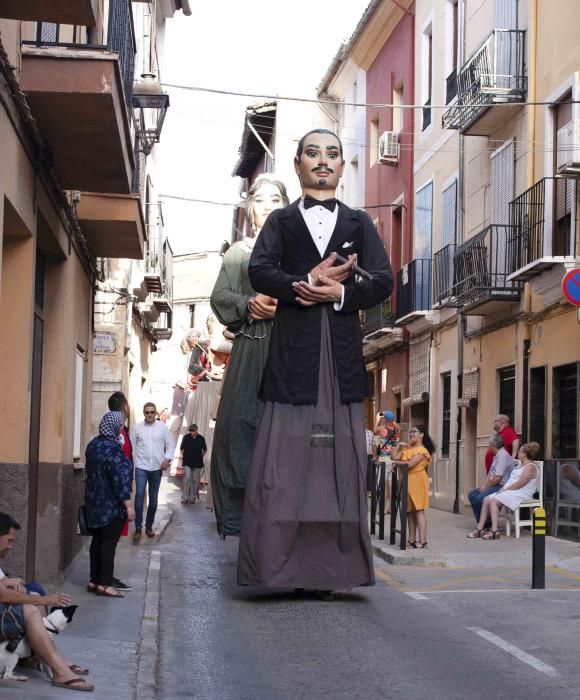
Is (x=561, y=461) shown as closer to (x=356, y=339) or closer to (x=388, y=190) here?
(x=356, y=339)

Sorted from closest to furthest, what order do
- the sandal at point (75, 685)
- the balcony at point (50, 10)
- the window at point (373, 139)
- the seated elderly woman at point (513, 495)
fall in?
the sandal at point (75, 685)
the balcony at point (50, 10)
the seated elderly woman at point (513, 495)
the window at point (373, 139)

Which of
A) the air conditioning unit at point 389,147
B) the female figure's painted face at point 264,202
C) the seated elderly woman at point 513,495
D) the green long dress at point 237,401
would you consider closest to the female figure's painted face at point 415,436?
the seated elderly woman at point 513,495

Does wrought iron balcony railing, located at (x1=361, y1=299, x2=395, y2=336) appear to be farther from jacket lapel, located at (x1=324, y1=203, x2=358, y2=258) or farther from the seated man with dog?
Answer: the seated man with dog

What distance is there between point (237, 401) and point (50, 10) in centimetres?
400

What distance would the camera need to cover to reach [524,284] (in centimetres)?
2178

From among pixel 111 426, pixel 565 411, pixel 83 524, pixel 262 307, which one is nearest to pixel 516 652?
pixel 262 307

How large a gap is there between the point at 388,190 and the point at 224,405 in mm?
23724

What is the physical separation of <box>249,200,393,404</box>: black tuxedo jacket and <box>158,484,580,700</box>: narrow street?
1506mm

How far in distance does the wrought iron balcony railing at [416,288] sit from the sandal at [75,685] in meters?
22.1

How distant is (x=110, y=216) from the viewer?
13656 millimetres

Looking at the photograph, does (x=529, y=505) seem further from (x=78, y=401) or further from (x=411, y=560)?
(x=78, y=401)

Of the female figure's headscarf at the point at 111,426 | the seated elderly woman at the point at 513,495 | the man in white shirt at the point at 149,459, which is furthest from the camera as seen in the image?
the seated elderly woman at the point at 513,495

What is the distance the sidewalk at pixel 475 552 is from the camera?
14383 mm

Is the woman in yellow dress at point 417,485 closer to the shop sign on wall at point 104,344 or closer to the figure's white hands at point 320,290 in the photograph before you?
the figure's white hands at point 320,290
